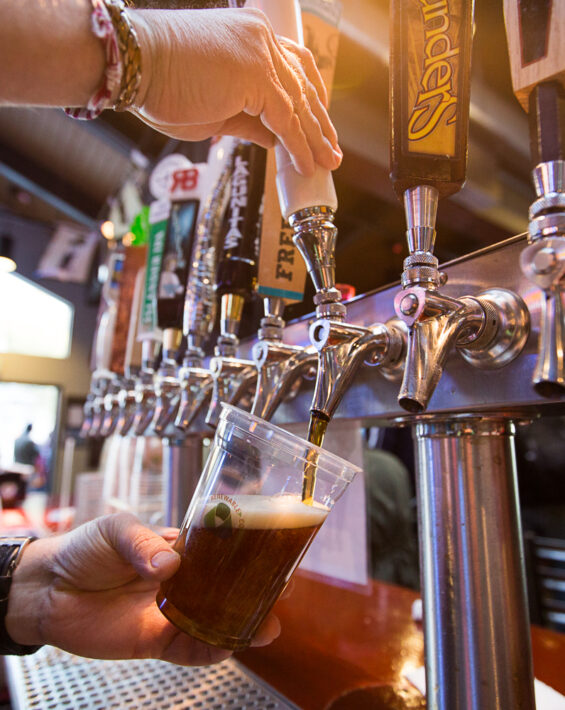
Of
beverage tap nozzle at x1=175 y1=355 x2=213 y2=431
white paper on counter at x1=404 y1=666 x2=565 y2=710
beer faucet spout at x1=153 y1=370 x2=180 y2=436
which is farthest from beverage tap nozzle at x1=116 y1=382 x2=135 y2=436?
white paper on counter at x1=404 y1=666 x2=565 y2=710

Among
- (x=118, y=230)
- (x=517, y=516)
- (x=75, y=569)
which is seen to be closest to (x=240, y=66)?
(x=517, y=516)

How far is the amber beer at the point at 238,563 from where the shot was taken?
494 mm

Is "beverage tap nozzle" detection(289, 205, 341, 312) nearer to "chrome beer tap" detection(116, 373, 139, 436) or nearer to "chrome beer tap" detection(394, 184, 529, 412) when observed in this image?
"chrome beer tap" detection(394, 184, 529, 412)

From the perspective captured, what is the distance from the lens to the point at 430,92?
0.50 metres

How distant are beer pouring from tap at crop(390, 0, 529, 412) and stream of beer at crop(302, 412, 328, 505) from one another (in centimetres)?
14

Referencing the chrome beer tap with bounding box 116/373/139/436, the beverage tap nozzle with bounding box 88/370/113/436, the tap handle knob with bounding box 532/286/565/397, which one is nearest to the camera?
the tap handle knob with bounding box 532/286/565/397

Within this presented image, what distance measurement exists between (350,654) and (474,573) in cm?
53

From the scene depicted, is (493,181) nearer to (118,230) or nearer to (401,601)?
(401,601)

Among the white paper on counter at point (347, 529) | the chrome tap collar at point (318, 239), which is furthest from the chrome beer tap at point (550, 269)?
the white paper on counter at point (347, 529)

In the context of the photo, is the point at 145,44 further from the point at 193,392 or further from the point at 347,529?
the point at 347,529

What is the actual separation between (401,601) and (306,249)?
1.07 metres

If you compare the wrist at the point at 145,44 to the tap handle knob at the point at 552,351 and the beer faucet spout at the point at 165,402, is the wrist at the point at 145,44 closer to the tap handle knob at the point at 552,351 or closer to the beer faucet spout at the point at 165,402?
the tap handle knob at the point at 552,351

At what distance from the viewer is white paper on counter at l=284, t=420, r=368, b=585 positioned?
107 centimetres

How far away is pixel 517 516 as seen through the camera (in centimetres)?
55
